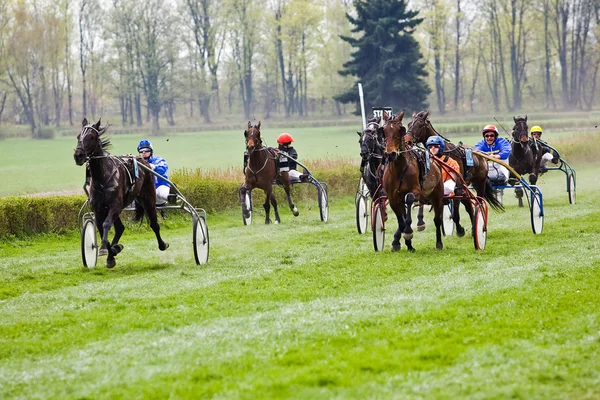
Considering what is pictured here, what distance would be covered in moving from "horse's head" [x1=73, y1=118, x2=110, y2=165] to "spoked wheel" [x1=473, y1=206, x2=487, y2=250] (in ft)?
14.8

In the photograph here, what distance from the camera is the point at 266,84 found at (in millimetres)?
68812

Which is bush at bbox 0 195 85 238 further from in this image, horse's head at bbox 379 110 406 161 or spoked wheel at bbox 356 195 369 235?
horse's head at bbox 379 110 406 161

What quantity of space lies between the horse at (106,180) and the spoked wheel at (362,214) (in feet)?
13.1

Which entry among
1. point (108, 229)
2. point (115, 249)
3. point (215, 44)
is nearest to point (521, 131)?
point (115, 249)

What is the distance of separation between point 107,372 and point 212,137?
43149mm

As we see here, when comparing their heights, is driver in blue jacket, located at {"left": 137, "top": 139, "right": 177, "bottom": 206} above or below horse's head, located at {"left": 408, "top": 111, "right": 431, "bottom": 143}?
below

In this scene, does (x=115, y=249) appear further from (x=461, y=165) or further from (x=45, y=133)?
(x=45, y=133)

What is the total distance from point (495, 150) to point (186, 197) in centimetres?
638

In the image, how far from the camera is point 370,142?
500 inches

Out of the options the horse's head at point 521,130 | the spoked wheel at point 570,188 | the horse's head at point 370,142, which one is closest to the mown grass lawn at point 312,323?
the horse's head at point 370,142

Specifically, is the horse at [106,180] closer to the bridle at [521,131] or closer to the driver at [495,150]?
the driver at [495,150]

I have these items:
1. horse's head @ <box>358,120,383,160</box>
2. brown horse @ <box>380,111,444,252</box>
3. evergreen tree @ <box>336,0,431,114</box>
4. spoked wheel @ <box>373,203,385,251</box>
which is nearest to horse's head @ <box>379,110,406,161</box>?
brown horse @ <box>380,111,444,252</box>

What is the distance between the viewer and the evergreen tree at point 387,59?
42938 millimetres

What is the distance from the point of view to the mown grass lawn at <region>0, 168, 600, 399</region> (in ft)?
16.6
